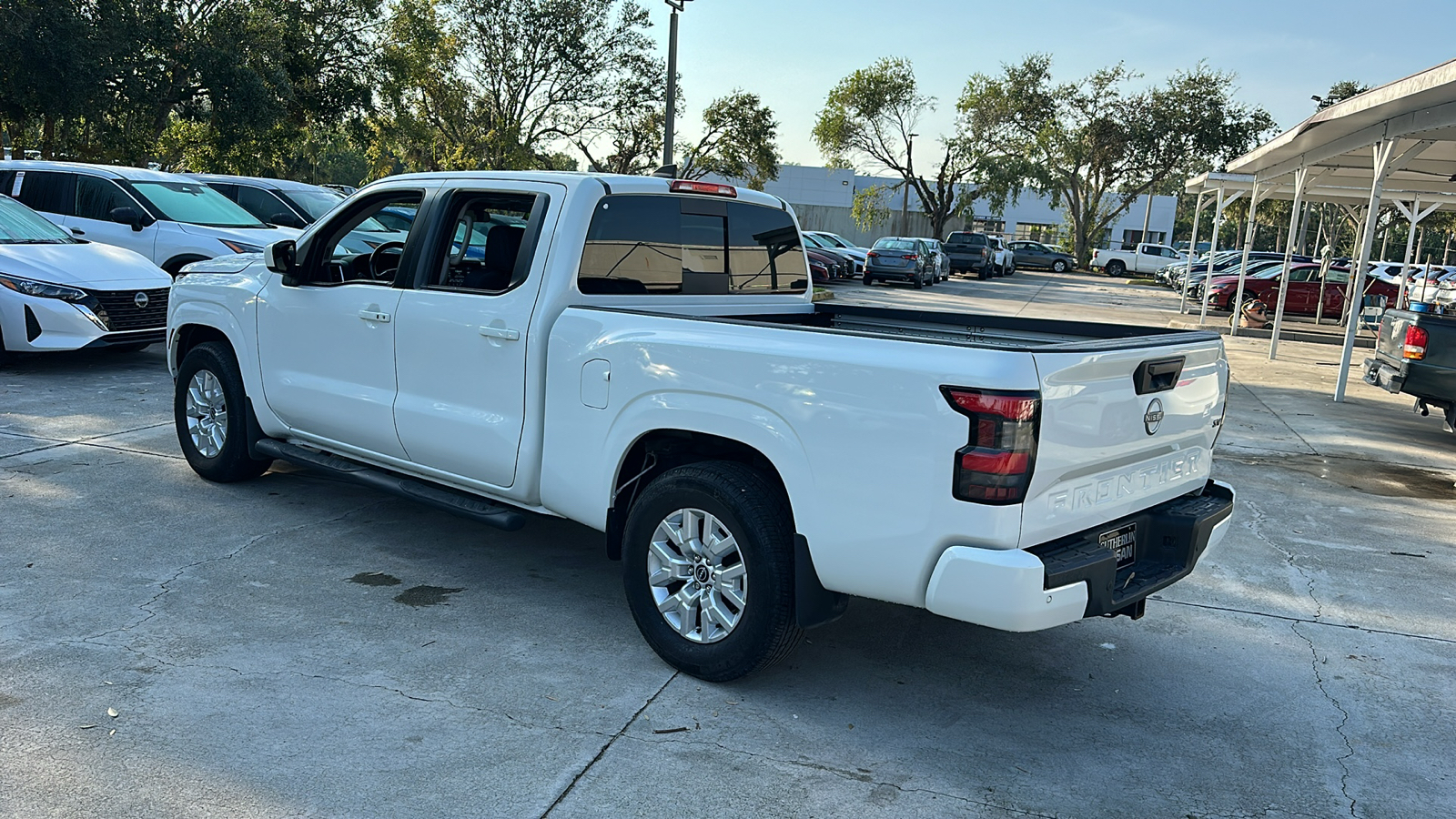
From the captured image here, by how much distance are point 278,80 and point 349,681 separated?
22822mm

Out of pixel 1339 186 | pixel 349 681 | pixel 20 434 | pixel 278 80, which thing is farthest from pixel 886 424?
pixel 1339 186

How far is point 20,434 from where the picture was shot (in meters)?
7.50

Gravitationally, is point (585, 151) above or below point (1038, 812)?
above

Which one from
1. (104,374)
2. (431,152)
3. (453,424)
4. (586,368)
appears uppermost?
(431,152)

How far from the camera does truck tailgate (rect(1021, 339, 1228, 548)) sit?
343 cm

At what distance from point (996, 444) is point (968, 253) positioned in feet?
128

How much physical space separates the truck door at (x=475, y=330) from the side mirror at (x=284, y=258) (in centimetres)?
97

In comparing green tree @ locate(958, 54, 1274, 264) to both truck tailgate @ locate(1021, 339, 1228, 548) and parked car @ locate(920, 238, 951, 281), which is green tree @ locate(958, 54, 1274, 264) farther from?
truck tailgate @ locate(1021, 339, 1228, 548)

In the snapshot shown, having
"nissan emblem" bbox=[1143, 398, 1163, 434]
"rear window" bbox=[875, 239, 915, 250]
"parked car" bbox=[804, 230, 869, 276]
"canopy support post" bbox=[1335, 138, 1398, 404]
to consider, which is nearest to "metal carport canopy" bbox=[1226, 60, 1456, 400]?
"canopy support post" bbox=[1335, 138, 1398, 404]

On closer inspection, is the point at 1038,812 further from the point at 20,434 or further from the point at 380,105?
the point at 380,105

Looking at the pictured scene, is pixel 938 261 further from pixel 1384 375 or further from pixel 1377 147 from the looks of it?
pixel 1384 375

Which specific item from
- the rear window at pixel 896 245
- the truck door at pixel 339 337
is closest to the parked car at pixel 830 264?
the rear window at pixel 896 245

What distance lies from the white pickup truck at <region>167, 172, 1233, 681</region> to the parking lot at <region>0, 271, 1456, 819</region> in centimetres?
40

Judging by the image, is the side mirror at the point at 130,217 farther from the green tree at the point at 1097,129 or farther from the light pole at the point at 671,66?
the green tree at the point at 1097,129
